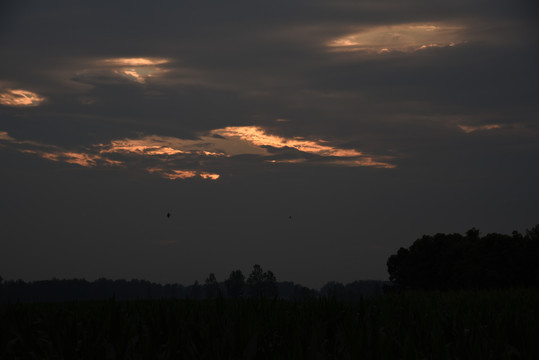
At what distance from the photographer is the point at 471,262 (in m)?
76.2

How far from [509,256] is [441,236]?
17967 mm

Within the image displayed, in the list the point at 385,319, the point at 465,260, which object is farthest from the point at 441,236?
the point at 385,319

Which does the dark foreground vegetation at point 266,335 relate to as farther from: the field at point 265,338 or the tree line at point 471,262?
the tree line at point 471,262

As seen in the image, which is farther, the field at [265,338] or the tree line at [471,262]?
the tree line at [471,262]

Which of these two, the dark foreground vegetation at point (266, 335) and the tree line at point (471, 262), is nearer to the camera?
the dark foreground vegetation at point (266, 335)

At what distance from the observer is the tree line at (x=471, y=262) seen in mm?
73000

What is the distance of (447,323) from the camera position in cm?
709

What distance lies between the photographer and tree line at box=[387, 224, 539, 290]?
240 feet

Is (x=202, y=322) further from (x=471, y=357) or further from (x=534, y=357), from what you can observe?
(x=534, y=357)

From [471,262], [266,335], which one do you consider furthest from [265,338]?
[471,262]

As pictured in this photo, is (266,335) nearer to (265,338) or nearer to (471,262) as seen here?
(265,338)

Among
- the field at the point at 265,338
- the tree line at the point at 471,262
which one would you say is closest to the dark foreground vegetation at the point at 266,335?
the field at the point at 265,338

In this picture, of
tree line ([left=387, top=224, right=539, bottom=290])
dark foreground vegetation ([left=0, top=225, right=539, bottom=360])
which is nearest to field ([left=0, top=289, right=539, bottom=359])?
dark foreground vegetation ([left=0, top=225, right=539, bottom=360])

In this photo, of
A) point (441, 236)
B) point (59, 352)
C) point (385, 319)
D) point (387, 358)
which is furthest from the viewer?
point (441, 236)
